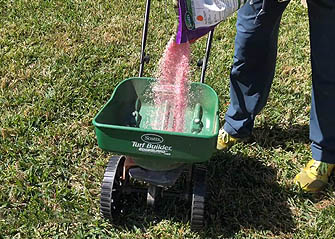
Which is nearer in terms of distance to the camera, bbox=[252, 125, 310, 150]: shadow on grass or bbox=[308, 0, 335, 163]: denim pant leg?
bbox=[308, 0, 335, 163]: denim pant leg

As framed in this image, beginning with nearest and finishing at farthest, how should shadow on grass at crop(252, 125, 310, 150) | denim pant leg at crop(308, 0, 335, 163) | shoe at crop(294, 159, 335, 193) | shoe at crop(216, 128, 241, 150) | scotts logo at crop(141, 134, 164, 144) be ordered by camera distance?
scotts logo at crop(141, 134, 164, 144)
denim pant leg at crop(308, 0, 335, 163)
shoe at crop(294, 159, 335, 193)
shoe at crop(216, 128, 241, 150)
shadow on grass at crop(252, 125, 310, 150)

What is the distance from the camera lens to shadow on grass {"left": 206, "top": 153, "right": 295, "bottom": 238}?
6.24ft

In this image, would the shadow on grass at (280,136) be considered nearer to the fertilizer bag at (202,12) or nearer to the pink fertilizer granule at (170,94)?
the pink fertilizer granule at (170,94)

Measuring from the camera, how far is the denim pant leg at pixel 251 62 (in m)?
1.87

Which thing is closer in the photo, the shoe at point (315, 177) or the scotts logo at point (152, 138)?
the scotts logo at point (152, 138)

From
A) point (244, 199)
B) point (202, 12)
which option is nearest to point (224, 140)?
point (244, 199)

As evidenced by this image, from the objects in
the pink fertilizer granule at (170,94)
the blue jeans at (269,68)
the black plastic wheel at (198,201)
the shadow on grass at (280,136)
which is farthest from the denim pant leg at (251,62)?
the black plastic wheel at (198,201)

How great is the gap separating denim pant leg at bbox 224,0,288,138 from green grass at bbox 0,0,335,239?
0.19m

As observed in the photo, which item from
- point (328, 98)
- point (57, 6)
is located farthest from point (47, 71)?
point (328, 98)

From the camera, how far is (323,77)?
1.85m

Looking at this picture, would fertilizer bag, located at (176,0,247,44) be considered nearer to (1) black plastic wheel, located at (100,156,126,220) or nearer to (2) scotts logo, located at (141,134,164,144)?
Answer: (2) scotts logo, located at (141,134,164,144)

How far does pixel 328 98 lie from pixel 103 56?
4.84 feet

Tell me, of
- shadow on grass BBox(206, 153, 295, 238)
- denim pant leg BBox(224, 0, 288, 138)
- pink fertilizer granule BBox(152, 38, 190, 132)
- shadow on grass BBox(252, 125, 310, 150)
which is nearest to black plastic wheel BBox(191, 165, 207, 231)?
shadow on grass BBox(206, 153, 295, 238)

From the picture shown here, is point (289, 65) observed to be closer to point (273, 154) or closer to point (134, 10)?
point (273, 154)
